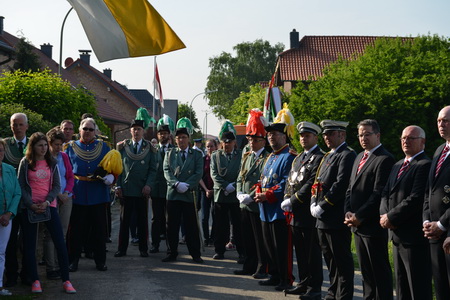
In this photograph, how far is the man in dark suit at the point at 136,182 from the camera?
10.8 metres

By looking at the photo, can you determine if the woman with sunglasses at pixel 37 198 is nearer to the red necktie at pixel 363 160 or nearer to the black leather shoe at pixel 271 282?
the black leather shoe at pixel 271 282

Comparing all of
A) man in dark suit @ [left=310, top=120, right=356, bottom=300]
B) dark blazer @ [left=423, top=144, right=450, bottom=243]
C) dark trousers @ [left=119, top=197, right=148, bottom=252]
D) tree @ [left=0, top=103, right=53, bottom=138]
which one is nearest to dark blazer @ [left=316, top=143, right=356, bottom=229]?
man in dark suit @ [left=310, top=120, right=356, bottom=300]

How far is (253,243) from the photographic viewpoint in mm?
9758

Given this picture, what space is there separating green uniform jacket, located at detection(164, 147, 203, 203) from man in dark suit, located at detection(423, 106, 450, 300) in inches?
208

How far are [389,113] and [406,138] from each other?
1198 inches

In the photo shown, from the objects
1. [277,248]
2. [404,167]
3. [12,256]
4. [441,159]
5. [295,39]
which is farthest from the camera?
[295,39]

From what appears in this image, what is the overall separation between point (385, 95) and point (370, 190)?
1175 inches

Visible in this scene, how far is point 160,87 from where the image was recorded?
2242 cm

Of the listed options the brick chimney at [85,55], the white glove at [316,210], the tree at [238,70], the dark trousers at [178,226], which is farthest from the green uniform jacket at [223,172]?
the tree at [238,70]

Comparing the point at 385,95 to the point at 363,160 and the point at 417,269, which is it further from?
the point at 417,269

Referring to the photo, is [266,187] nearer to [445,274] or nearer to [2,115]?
[445,274]

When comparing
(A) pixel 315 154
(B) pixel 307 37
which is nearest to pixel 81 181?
(A) pixel 315 154

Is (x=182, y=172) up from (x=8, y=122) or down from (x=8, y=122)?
down

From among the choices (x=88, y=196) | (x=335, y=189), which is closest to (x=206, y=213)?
(x=88, y=196)
